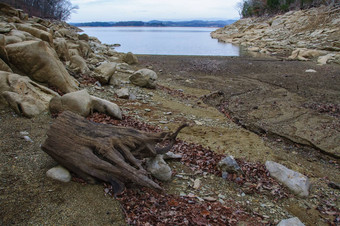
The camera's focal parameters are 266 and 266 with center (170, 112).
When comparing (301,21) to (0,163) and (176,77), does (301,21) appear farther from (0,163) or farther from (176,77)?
(0,163)

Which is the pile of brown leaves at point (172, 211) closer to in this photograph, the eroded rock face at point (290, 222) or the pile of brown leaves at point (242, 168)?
the eroded rock face at point (290, 222)

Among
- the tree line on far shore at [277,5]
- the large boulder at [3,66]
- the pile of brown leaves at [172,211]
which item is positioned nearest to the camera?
the pile of brown leaves at [172,211]

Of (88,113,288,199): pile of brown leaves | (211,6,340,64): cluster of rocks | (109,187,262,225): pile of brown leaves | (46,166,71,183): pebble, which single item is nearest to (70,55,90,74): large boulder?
(88,113,288,199): pile of brown leaves

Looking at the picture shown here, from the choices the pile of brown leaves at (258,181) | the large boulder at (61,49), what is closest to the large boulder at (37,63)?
the large boulder at (61,49)

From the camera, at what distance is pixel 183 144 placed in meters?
6.48

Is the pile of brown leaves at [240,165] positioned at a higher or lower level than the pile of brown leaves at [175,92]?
lower

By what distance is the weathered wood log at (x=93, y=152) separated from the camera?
397 cm

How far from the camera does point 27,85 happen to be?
6.53 m

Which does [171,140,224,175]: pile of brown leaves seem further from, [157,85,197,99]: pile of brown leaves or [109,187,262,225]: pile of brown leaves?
[157,85,197,99]: pile of brown leaves

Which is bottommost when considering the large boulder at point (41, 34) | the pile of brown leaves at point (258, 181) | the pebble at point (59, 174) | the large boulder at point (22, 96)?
the pile of brown leaves at point (258, 181)

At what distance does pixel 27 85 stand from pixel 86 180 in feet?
12.4

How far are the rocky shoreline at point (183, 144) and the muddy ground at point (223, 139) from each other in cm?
2

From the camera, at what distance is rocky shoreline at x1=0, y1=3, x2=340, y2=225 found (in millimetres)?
3734

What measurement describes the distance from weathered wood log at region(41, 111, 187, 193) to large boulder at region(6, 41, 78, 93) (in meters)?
4.18
